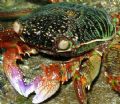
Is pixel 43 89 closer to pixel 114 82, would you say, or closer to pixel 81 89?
pixel 81 89

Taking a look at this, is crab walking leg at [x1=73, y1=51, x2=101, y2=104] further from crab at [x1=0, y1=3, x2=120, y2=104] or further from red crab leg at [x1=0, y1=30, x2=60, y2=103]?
red crab leg at [x1=0, y1=30, x2=60, y2=103]

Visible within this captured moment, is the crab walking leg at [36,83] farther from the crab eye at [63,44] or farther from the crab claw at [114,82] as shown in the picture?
the crab claw at [114,82]

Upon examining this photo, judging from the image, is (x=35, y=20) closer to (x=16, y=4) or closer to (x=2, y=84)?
(x=2, y=84)

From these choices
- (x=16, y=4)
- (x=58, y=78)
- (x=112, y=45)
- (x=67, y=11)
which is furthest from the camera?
(x=16, y=4)

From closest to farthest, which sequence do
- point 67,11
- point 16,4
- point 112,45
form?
point 67,11 < point 112,45 < point 16,4

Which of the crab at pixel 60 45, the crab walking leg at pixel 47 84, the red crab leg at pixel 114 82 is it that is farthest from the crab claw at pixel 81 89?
the red crab leg at pixel 114 82

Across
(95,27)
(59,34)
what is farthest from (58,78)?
(95,27)

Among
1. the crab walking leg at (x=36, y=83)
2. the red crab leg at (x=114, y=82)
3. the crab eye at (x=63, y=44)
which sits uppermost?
the crab eye at (x=63, y=44)

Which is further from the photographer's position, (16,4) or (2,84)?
(16,4)

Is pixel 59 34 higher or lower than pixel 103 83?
higher
